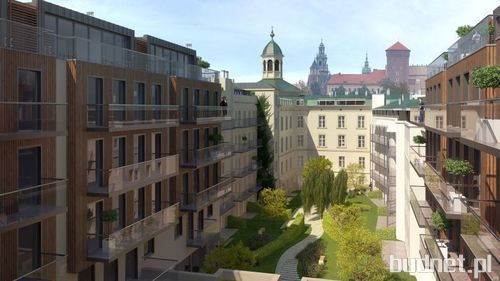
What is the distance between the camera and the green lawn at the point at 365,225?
31155 millimetres

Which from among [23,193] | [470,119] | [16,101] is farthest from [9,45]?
[470,119]

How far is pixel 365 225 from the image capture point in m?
41.4

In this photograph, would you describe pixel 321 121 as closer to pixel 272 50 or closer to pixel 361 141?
pixel 361 141

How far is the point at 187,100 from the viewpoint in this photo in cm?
3125

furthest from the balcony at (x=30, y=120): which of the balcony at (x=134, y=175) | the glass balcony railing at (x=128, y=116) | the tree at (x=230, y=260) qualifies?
the tree at (x=230, y=260)

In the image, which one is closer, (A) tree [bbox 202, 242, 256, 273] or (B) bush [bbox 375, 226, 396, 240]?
(A) tree [bbox 202, 242, 256, 273]

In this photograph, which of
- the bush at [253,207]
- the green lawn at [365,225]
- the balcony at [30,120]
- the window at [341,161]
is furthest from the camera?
the window at [341,161]

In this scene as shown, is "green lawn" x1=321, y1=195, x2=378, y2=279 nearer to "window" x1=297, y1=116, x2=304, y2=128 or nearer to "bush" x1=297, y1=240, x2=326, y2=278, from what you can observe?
"bush" x1=297, y1=240, x2=326, y2=278

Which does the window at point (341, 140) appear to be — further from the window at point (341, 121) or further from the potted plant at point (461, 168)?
the potted plant at point (461, 168)

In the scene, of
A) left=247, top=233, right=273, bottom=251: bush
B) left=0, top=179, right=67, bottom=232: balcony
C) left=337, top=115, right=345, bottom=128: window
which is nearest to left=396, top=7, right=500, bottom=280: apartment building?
left=247, top=233, right=273, bottom=251: bush

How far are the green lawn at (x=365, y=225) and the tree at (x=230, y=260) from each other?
5.19m

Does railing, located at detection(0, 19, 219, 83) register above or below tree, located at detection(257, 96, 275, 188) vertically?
above

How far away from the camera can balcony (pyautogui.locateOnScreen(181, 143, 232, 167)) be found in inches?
1198

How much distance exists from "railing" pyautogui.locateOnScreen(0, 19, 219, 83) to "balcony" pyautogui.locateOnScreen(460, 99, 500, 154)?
Answer: 47.9 feet
